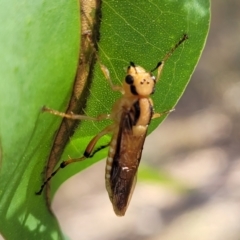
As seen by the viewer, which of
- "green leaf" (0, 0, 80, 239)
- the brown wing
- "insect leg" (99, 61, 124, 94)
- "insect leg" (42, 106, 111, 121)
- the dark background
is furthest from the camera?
the dark background

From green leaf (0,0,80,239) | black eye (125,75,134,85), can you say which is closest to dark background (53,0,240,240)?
black eye (125,75,134,85)

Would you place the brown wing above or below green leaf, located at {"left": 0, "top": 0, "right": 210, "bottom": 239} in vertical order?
below

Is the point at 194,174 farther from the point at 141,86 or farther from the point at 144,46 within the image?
the point at 144,46

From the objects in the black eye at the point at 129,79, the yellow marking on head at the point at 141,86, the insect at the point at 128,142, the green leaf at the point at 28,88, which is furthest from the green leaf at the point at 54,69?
the insect at the point at 128,142

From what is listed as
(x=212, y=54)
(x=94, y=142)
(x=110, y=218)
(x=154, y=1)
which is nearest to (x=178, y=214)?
(x=110, y=218)

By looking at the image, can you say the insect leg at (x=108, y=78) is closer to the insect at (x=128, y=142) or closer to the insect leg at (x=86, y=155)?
the insect leg at (x=86, y=155)

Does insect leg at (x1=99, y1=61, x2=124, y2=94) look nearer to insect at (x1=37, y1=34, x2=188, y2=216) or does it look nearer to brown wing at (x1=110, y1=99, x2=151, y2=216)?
insect at (x1=37, y1=34, x2=188, y2=216)
